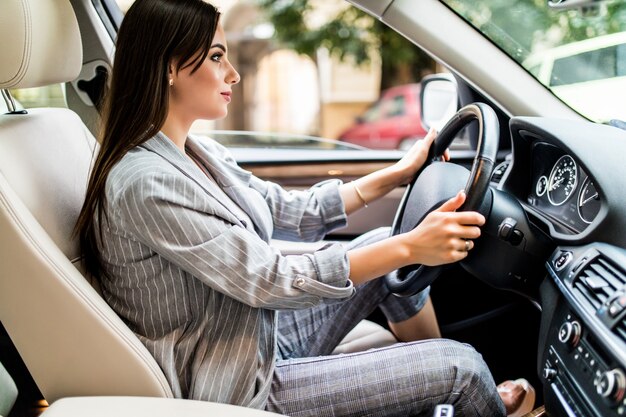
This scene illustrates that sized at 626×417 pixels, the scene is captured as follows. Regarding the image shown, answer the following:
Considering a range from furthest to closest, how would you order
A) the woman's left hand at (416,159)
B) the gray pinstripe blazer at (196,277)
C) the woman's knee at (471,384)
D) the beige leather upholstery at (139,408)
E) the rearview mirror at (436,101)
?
the rearview mirror at (436,101), the woman's left hand at (416,159), the woman's knee at (471,384), the gray pinstripe blazer at (196,277), the beige leather upholstery at (139,408)

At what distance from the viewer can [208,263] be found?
48.4 inches

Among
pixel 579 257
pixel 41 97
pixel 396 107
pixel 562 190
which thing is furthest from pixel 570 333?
pixel 396 107

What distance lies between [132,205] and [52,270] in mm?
165

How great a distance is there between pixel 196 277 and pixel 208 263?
0.06 m

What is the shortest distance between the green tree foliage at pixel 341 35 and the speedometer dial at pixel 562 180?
5689 mm

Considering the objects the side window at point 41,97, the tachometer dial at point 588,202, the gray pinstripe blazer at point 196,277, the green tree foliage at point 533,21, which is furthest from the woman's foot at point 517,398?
the side window at point 41,97

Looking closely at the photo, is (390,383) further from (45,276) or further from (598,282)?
(45,276)

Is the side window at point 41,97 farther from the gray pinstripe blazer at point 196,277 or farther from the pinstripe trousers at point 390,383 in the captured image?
the pinstripe trousers at point 390,383

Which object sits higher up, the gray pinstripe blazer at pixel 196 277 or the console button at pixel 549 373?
the gray pinstripe blazer at pixel 196 277

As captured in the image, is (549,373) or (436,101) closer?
(549,373)

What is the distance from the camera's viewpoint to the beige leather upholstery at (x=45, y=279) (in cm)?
118

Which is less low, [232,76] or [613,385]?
[232,76]

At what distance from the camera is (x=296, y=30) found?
751cm

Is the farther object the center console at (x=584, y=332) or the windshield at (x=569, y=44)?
the windshield at (x=569, y=44)
